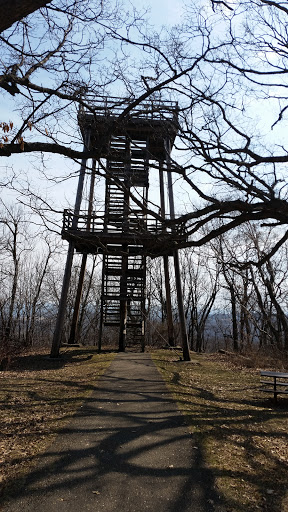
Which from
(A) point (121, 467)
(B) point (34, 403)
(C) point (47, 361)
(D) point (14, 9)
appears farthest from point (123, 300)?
(D) point (14, 9)

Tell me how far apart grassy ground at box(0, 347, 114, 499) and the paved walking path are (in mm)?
209

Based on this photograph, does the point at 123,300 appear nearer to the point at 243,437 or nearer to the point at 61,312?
the point at 61,312

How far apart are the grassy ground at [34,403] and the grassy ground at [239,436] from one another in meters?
1.90

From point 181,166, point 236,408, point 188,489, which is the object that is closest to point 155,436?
point 188,489

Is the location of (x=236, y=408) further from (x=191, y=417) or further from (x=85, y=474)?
(x=85, y=474)

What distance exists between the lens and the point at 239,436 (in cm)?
505

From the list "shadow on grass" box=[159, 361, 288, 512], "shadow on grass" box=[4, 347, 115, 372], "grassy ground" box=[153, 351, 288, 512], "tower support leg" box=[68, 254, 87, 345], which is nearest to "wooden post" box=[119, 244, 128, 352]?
"shadow on grass" box=[4, 347, 115, 372]

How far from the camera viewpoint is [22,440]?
4.66 metres

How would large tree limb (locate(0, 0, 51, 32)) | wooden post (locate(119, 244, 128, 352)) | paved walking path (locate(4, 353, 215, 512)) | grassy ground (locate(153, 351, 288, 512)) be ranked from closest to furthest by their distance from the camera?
large tree limb (locate(0, 0, 51, 32)), paved walking path (locate(4, 353, 215, 512)), grassy ground (locate(153, 351, 288, 512)), wooden post (locate(119, 244, 128, 352))

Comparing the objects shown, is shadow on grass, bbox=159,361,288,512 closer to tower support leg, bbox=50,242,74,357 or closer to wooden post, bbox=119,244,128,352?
tower support leg, bbox=50,242,74,357

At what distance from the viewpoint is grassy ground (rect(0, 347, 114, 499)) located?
4074mm

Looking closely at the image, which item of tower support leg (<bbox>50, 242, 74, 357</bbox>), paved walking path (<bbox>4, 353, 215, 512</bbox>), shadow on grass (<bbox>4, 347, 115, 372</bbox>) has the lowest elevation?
paved walking path (<bbox>4, 353, 215, 512</bbox>)

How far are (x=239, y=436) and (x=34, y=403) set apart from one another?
137 inches

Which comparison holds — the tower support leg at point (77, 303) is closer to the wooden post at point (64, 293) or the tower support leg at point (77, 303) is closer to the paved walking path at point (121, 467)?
the wooden post at point (64, 293)
